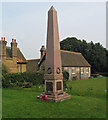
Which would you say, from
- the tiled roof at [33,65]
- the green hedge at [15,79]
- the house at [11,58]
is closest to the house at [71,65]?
the tiled roof at [33,65]

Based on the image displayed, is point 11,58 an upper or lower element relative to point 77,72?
upper

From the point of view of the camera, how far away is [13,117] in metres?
6.03

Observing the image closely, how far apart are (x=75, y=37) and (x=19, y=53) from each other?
33336 mm

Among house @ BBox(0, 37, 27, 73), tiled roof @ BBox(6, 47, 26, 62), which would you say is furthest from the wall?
house @ BBox(0, 37, 27, 73)

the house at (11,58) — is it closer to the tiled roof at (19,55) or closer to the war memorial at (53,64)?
the tiled roof at (19,55)

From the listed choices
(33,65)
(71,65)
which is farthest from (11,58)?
(33,65)

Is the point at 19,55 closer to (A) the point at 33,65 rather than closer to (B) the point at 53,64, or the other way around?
(A) the point at 33,65

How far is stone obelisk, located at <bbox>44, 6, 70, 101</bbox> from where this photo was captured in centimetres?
928

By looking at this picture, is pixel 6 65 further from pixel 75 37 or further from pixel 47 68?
pixel 75 37

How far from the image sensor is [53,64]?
9414 millimetres

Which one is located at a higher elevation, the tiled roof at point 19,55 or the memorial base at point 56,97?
the tiled roof at point 19,55

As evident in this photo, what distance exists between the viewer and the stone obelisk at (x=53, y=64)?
30.5 ft

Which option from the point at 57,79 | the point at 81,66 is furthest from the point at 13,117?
the point at 81,66

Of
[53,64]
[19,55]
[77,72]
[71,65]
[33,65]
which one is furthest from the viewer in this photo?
[33,65]
